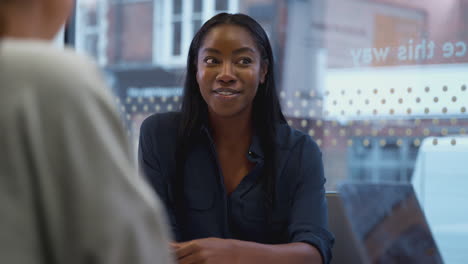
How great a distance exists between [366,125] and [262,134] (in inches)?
23.9

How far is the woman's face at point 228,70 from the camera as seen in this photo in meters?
1.45

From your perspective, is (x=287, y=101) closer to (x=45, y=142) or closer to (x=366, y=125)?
(x=366, y=125)

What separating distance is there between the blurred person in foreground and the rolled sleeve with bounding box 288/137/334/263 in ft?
3.14

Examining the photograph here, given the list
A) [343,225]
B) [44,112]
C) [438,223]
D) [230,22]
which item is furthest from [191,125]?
[44,112]

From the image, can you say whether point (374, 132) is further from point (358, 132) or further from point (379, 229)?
point (379, 229)

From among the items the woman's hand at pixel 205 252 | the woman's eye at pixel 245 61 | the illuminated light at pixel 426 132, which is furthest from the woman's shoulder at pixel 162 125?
the illuminated light at pixel 426 132

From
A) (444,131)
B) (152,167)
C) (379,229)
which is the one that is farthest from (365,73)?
(152,167)

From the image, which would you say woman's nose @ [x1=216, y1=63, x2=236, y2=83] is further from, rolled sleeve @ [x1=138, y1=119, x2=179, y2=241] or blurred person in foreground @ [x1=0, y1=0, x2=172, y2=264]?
blurred person in foreground @ [x1=0, y1=0, x2=172, y2=264]

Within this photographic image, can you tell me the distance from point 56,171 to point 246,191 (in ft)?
3.45

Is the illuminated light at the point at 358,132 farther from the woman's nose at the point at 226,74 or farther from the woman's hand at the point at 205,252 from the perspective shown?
the woman's hand at the point at 205,252

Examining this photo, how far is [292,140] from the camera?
150 centimetres

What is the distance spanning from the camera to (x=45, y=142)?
0.39 meters

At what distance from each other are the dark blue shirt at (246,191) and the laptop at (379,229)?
37cm

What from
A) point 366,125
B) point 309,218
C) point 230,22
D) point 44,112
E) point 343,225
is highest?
point 230,22
